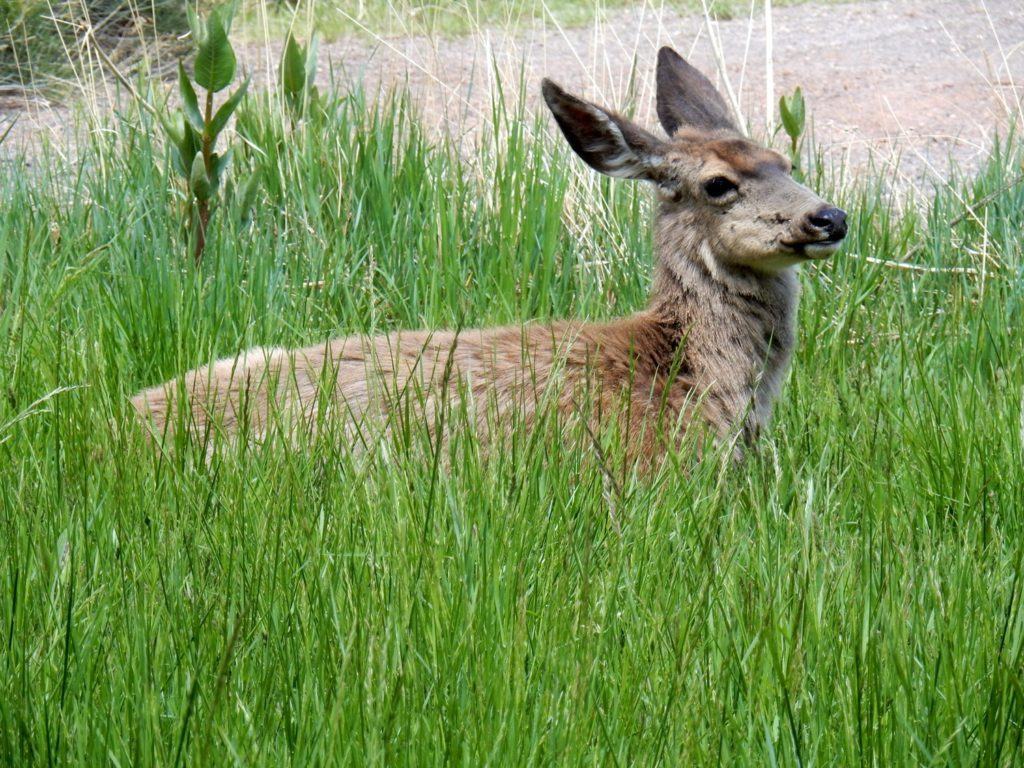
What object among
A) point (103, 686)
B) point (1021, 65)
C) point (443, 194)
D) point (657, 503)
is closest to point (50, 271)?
point (443, 194)

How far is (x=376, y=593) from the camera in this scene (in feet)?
8.03

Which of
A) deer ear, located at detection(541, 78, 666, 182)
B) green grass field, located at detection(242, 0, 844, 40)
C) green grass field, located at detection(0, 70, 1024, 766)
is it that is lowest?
green grass field, located at detection(0, 70, 1024, 766)

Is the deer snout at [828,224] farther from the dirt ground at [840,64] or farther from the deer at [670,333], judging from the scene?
the dirt ground at [840,64]

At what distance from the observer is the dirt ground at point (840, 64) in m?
9.28

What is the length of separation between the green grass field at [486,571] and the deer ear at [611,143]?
1.84ft

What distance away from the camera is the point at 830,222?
4.37 metres

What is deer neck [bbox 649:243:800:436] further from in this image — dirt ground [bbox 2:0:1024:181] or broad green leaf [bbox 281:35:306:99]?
dirt ground [bbox 2:0:1024:181]

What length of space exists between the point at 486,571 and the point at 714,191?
252cm

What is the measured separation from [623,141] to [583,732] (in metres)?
3.06

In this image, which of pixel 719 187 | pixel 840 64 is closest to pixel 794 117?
pixel 719 187

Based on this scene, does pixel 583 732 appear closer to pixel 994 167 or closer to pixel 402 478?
pixel 402 478

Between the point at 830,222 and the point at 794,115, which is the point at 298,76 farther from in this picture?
the point at 830,222

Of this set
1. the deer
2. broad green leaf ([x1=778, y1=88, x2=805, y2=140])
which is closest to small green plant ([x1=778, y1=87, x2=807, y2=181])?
broad green leaf ([x1=778, y1=88, x2=805, y2=140])

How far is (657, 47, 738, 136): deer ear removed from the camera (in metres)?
5.36
